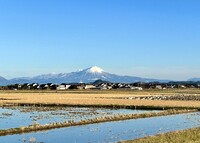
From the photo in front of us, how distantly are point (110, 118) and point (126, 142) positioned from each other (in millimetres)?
12201

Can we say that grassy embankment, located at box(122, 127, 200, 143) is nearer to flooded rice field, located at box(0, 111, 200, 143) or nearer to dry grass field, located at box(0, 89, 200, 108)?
flooded rice field, located at box(0, 111, 200, 143)

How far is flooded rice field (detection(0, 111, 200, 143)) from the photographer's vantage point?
68.3 feet

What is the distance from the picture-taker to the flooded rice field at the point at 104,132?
20.8 m

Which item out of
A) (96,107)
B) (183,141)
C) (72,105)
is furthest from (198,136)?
(72,105)

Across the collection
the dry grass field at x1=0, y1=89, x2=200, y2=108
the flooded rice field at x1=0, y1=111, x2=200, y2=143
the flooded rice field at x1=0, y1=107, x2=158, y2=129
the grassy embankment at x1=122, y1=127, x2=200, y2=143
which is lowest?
the flooded rice field at x1=0, y1=111, x2=200, y2=143

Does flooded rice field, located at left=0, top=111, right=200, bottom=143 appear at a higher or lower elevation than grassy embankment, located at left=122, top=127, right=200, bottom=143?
lower

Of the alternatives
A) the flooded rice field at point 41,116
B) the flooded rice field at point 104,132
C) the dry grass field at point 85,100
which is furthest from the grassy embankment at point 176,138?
the dry grass field at point 85,100

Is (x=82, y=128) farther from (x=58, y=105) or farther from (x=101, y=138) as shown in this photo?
(x=58, y=105)

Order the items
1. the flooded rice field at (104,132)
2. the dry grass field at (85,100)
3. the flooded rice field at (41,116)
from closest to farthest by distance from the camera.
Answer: the flooded rice field at (104,132) → the flooded rice field at (41,116) → the dry grass field at (85,100)

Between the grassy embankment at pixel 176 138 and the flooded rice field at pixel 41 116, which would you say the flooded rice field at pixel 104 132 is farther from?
the flooded rice field at pixel 41 116

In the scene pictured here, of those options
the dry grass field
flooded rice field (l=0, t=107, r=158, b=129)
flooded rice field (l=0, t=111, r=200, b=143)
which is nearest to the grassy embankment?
flooded rice field (l=0, t=111, r=200, b=143)

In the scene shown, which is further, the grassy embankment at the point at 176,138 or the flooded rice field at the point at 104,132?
the flooded rice field at the point at 104,132

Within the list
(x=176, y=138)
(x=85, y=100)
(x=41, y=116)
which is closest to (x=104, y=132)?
(x=176, y=138)

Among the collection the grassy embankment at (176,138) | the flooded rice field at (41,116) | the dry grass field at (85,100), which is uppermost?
the dry grass field at (85,100)
